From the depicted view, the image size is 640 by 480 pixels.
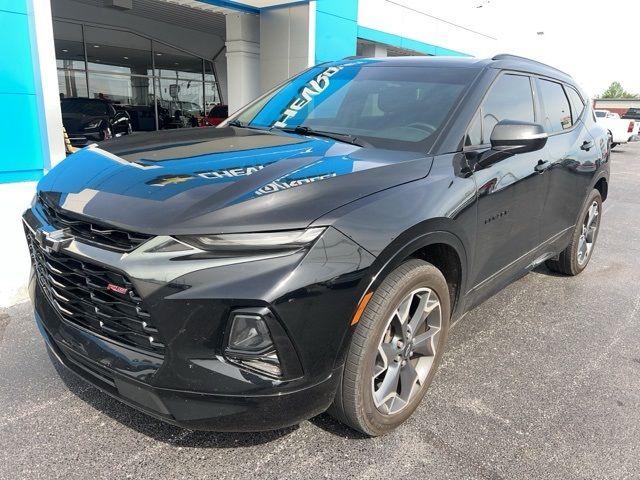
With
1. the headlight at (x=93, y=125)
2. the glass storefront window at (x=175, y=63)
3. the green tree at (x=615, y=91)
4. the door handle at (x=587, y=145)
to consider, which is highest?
the green tree at (x=615, y=91)

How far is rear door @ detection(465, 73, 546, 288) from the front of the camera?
2.90m

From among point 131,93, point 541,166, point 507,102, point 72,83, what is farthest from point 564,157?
point 131,93

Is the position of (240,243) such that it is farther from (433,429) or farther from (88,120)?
(88,120)

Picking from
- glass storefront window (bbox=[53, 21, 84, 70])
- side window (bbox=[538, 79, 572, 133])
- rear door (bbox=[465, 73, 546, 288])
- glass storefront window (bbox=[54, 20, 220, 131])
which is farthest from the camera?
glass storefront window (bbox=[54, 20, 220, 131])

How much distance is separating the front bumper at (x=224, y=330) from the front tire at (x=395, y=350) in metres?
0.15

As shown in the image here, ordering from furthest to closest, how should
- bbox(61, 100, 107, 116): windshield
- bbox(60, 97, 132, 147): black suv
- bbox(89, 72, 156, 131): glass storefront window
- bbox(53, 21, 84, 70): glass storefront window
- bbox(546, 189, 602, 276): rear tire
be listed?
bbox(89, 72, 156, 131): glass storefront window
bbox(53, 21, 84, 70): glass storefront window
bbox(61, 100, 107, 116): windshield
bbox(60, 97, 132, 147): black suv
bbox(546, 189, 602, 276): rear tire

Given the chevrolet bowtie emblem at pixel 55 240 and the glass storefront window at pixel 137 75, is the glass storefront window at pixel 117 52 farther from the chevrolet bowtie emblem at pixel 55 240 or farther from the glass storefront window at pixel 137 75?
the chevrolet bowtie emblem at pixel 55 240

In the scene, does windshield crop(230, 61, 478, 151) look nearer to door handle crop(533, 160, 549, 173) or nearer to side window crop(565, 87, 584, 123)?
door handle crop(533, 160, 549, 173)

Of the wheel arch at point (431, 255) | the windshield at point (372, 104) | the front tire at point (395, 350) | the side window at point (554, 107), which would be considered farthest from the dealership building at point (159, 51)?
the side window at point (554, 107)

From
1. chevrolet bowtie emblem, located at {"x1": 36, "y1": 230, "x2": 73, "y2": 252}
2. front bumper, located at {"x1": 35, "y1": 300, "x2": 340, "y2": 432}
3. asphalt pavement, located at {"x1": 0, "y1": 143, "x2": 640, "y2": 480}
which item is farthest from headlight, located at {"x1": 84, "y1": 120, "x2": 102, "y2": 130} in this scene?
front bumper, located at {"x1": 35, "y1": 300, "x2": 340, "y2": 432}

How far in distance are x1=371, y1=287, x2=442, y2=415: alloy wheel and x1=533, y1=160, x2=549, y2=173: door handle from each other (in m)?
1.40

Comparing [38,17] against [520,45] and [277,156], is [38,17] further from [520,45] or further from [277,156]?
[520,45]

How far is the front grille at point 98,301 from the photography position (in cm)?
194

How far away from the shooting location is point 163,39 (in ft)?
60.9
